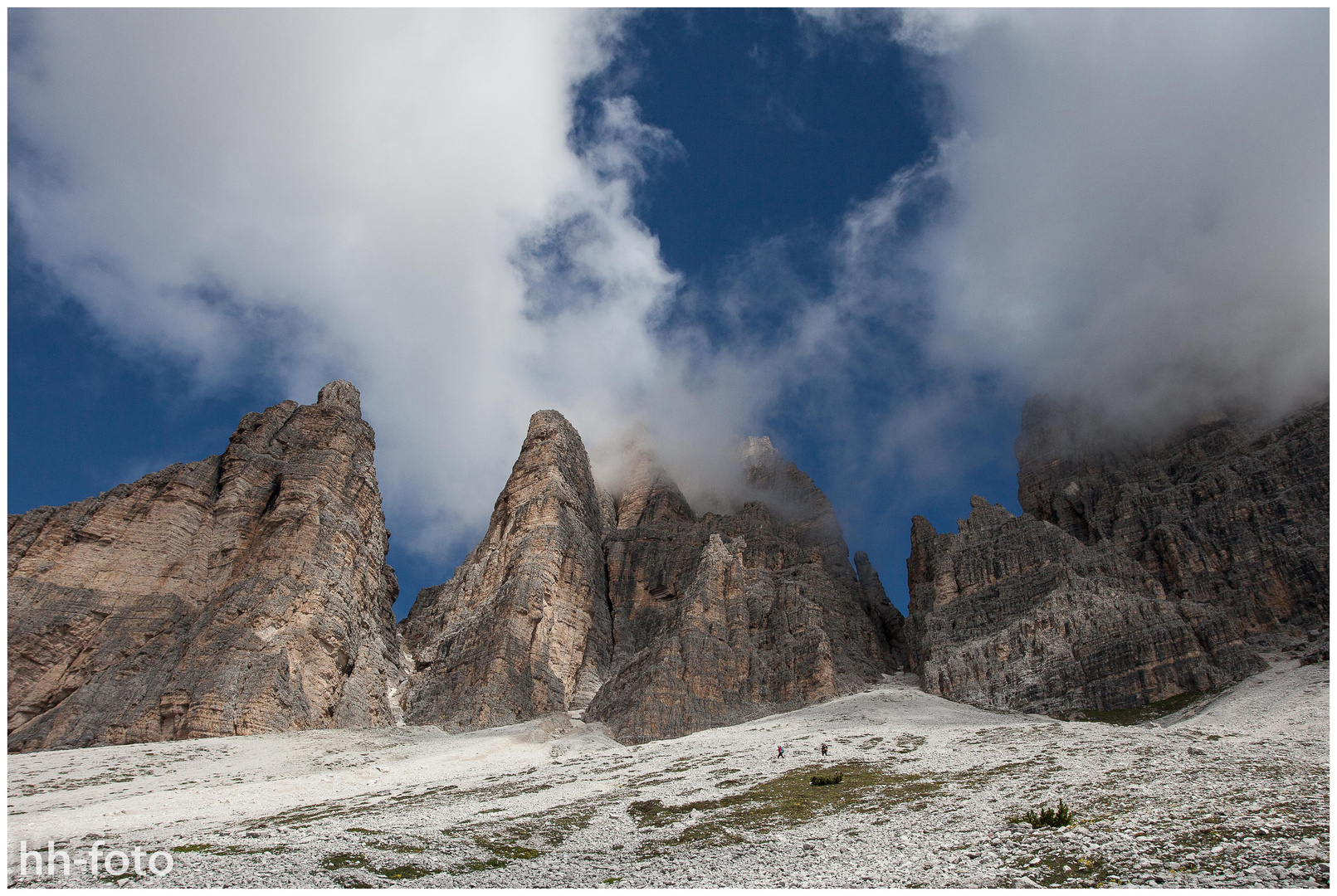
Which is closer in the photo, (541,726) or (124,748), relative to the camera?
(124,748)

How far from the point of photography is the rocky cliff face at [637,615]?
9188 cm

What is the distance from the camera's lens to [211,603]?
8744cm

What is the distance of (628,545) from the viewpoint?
144000mm

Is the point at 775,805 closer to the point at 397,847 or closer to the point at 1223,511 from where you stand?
the point at 397,847

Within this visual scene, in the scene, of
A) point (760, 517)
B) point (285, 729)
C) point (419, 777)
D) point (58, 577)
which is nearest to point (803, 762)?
point (419, 777)

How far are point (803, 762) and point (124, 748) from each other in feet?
195

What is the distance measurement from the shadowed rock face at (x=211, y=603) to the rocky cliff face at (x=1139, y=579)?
77.1 metres

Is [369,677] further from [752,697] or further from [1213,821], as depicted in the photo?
[1213,821]

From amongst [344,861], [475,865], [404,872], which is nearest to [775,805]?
[475,865]

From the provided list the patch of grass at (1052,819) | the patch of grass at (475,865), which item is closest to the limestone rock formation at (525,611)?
the patch of grass at (475,865)

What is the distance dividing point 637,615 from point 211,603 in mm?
67203

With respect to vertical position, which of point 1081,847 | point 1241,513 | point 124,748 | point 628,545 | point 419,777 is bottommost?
point 1081,847

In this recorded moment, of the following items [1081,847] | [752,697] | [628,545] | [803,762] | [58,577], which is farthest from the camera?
[628,545]

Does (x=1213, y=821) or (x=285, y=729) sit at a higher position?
(x=285, y=729)
